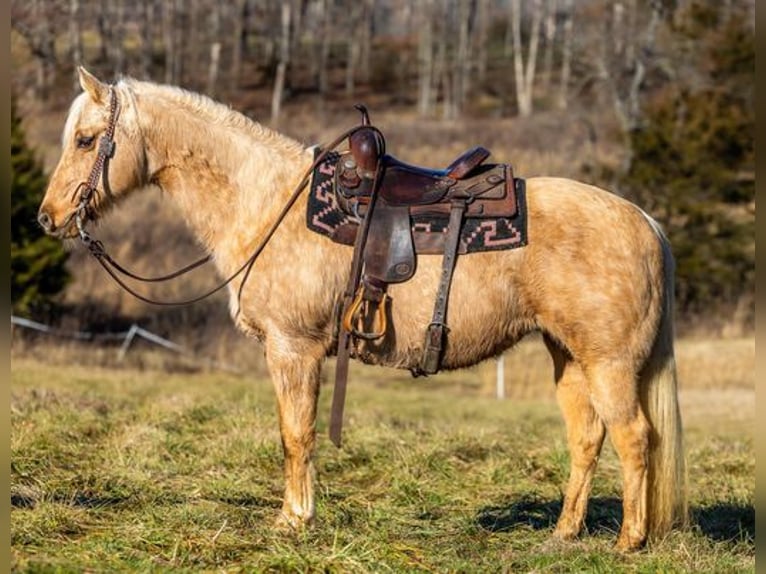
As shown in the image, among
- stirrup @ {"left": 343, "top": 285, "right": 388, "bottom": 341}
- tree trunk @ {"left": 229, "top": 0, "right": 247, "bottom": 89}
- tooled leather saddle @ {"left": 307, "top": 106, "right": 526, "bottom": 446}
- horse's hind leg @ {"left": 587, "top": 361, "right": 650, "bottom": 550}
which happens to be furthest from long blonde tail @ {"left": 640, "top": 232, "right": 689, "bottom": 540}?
tree trunk @ {"left": 229, "top": 0, "right": 247, "bottom": 89}

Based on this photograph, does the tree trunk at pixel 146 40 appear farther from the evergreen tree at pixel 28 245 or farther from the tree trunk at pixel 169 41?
the evergreen tree at pixel 28 245

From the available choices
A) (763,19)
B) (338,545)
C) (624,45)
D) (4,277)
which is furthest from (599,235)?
(624,45)

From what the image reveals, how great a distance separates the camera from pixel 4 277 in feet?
13.6

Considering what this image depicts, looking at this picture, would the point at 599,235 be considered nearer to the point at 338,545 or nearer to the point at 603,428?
the point at 603,428

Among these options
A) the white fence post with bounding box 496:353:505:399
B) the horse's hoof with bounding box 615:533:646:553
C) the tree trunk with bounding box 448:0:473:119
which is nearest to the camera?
the horse's hoof with bounding box 615:533:646:553

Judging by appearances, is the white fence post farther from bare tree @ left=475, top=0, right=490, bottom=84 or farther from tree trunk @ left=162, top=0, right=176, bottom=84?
bare tree @ left=475, top=0, right=490, bottom=84

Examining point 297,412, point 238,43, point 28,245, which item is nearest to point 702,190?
point 28,245

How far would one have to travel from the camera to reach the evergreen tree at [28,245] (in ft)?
61.6

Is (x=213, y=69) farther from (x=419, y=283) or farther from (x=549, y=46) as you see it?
(x=419, y=283)

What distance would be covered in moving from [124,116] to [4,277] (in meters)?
2.07

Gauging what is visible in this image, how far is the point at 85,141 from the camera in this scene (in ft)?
19.5

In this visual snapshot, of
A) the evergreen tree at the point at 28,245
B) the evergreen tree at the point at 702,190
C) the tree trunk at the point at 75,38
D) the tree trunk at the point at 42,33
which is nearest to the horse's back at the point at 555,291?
the evergreen tree at the point at 28,245

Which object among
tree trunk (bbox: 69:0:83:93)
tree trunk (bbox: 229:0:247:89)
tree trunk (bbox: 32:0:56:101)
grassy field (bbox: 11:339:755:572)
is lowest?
grassy field (bbox: 11:339:755:572)

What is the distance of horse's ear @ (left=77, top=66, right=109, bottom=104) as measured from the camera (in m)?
5.87
